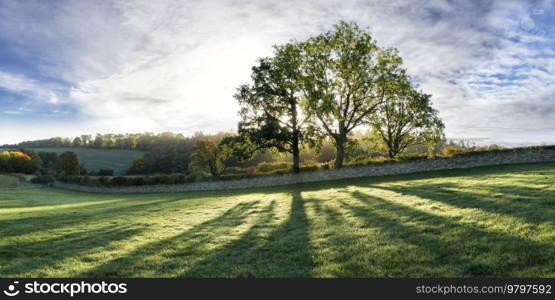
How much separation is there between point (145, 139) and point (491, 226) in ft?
495

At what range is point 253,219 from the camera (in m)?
13.1

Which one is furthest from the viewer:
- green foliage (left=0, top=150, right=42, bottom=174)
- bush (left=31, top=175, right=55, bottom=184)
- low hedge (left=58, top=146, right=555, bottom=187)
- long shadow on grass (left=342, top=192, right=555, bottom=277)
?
green foliage (left=0, top=150, right=42, bottom=174)

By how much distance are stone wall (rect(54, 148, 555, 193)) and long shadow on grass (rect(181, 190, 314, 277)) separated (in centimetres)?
2383

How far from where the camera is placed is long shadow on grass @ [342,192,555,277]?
18.3 ft

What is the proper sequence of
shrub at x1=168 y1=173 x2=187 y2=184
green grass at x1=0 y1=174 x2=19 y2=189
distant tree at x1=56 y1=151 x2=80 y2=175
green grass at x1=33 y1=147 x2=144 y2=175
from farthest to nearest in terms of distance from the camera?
green grass at x1=33 y1=147 x2=144 y2=175, distant tree at x1=56 y1=151 x2=80 y2=175, green grass at x1=0 y1=174 x2=19 y2=189, shrub at x1=168 y1=173 x2=187 y2=184

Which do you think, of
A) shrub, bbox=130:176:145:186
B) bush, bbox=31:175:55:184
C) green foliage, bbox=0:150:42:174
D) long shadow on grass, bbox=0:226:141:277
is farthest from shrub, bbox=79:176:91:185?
long shadow on grass, bbox=0:226:141:277

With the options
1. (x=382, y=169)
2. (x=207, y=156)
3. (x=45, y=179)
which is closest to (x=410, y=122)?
(x=382, y=169)

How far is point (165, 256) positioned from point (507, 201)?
1107cm

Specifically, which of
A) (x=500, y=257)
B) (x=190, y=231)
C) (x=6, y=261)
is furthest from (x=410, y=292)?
(x=6, y=261)

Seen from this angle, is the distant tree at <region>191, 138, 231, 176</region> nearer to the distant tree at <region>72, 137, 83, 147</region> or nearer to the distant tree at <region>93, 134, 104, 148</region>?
the distant tree at <region>93, 134, 104, 148</region>

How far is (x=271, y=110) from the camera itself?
37250 millimetres

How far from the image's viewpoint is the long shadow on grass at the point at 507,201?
8.27 m

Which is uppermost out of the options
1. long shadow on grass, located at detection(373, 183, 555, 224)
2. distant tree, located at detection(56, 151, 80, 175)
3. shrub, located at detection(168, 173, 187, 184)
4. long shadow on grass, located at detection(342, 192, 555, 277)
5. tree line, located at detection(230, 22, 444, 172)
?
tree line, located at detection(230, 22, 444, 172)

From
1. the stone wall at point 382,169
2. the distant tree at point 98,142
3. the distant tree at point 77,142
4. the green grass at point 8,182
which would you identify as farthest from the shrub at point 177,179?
the distant tree at point 77,142
